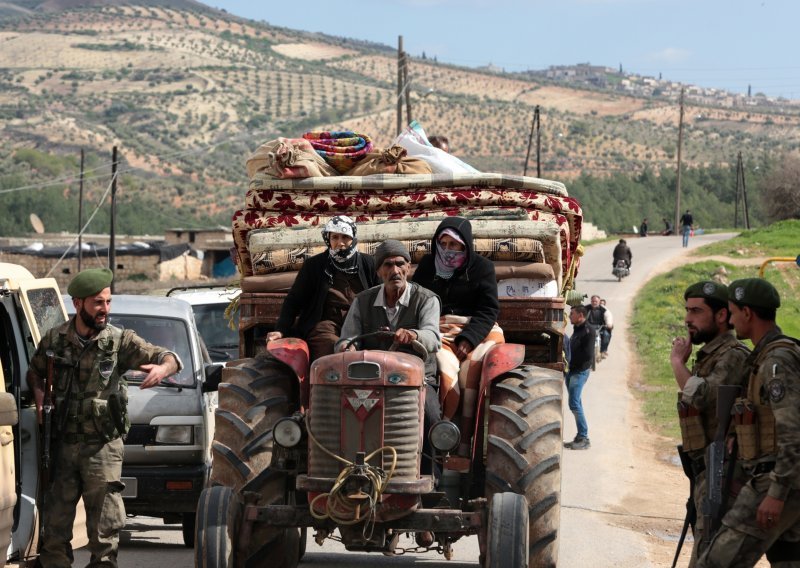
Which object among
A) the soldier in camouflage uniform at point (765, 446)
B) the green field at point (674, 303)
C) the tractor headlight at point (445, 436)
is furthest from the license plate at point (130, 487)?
the green field at point (674, 303)

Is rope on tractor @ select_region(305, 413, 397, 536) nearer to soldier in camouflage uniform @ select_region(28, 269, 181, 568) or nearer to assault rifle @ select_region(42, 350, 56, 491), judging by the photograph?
soldier in camouflage uniform @ select_region(28, 269, 181, 568)

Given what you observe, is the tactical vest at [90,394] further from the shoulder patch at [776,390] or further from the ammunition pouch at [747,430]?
the shoulder patch at [776,390]

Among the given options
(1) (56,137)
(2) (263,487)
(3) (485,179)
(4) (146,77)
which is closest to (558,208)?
(3) (485,179)

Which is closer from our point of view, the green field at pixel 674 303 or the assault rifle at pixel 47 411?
the assault rifle at pixel 47 411

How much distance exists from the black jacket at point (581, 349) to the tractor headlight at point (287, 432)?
11257 millimetres

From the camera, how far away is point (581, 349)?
61.5ft

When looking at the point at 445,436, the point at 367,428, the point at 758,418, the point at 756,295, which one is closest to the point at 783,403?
the point at 758,418

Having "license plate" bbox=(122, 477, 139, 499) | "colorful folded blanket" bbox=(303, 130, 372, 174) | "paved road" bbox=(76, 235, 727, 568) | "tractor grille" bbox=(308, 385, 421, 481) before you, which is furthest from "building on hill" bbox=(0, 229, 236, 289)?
"tractor grille" bbox=(308, 385, 421, 481)

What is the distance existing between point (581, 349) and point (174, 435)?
8.89 m

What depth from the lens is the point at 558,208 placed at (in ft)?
35.5

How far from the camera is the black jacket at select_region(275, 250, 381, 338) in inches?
354

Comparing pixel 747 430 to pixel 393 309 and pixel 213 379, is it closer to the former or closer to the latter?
pixel 393 309

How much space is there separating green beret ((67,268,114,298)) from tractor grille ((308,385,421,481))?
1785 millimetres

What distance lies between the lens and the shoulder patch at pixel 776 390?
6.90 metres
